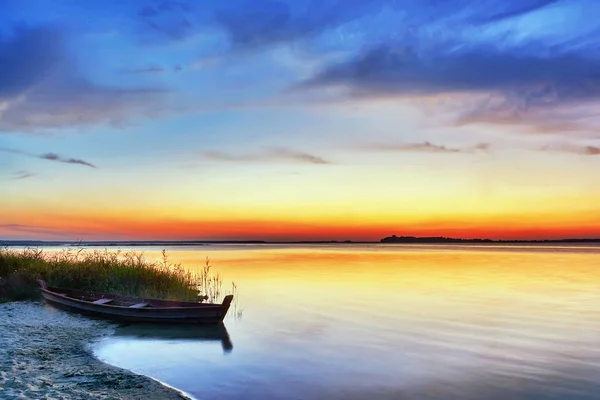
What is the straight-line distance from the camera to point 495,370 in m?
14.3

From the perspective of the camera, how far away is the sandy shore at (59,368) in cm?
1022

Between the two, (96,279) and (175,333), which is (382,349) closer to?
(175,333)

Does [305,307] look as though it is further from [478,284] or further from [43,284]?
[478,284]

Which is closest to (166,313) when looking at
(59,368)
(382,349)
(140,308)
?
(140,308)

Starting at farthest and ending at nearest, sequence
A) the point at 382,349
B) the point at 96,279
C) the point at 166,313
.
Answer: the point at 96,279
the point at 166,313
the point at 382,349

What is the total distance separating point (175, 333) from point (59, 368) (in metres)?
6.11

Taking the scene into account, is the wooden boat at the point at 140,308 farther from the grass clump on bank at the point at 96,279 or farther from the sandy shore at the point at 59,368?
the grass clump on bank at the point at 96,279

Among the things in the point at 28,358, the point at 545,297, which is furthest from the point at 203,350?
the point at 545,297

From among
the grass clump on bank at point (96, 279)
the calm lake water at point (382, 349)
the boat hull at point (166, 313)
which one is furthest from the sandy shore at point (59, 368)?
the grass clump on bank at point (96, 279)

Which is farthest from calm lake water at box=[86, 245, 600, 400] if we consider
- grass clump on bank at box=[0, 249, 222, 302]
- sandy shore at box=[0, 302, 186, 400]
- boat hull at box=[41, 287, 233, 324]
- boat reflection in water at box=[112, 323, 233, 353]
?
grass clump on bank at box=[0, 249, 222, 302]

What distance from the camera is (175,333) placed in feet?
59.5

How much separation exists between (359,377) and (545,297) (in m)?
20.8

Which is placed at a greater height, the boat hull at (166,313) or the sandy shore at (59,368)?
the boat hull at (166,313)

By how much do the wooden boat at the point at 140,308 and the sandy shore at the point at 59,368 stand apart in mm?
994
